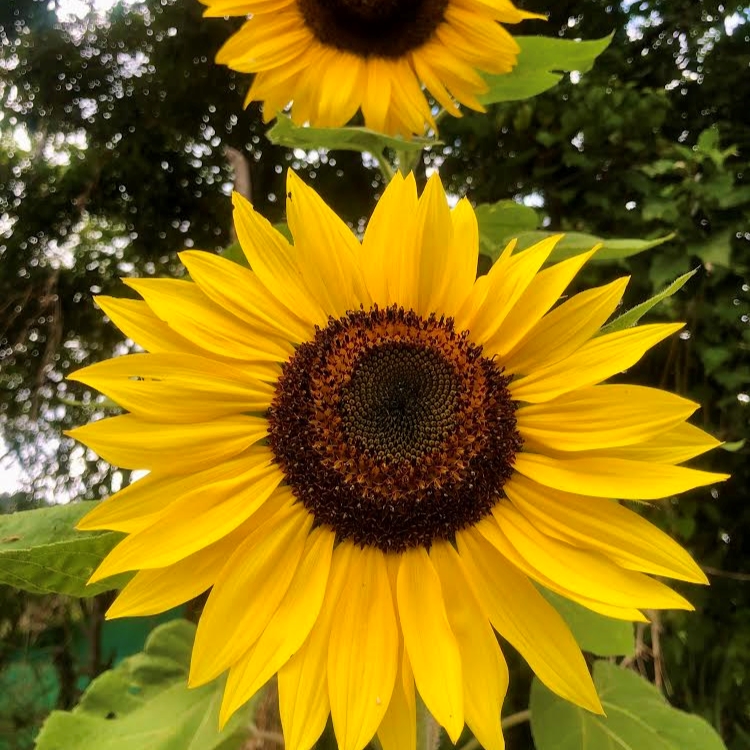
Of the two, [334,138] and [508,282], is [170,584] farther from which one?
[334,138]

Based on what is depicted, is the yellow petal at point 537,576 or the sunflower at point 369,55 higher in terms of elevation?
the sunflower at point 369,55

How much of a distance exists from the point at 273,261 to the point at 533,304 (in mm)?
214

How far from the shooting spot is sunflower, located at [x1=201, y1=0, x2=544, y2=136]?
0.86 meters

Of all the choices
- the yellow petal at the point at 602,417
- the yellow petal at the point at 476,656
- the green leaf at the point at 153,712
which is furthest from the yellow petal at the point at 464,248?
the green leaf at the point at 153,712

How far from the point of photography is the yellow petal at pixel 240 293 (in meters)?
0.61

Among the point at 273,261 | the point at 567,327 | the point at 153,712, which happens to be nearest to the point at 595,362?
the point at 567,327

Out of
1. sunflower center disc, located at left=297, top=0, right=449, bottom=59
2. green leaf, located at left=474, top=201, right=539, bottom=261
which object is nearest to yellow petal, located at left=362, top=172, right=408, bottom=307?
green leaf, located at left=474, top=201, right=539, bottom=261

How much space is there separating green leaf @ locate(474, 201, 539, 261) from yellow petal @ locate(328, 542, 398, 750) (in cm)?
45

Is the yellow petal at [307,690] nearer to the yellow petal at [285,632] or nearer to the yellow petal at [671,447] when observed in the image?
the yellow petal at [285,632]

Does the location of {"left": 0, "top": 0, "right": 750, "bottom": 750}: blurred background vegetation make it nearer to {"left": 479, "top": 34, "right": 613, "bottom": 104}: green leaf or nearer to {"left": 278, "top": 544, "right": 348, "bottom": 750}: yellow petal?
{"left": 479, "top": 34, "right": 613, "bottom": 104}: green leaf

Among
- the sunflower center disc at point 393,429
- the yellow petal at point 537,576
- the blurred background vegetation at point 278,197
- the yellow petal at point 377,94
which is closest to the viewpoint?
the yellow petal at point 537,576

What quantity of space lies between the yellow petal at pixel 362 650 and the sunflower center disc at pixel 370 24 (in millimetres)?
644

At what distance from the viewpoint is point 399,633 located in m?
0.59

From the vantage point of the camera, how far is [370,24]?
98 centimetres
